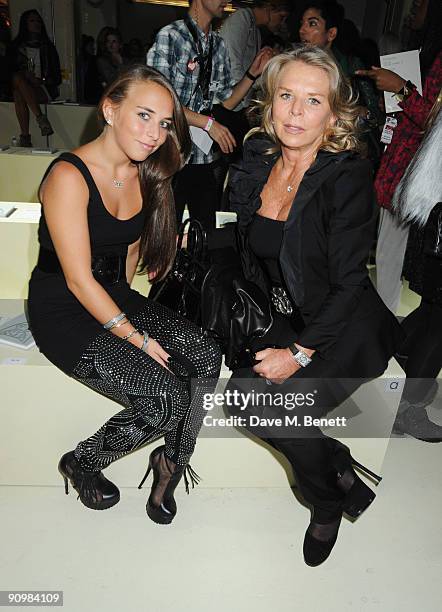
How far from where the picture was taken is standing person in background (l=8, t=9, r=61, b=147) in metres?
5.72

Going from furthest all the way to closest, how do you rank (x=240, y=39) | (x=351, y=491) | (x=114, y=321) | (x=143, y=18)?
(x=143, y=18)
(x=240, y=39)
(x=351, y=491)
(x=114, y=321)

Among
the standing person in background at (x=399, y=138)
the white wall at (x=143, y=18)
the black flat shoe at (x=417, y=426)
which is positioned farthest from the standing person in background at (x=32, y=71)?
the black flat shoe at (x=417, y=426)

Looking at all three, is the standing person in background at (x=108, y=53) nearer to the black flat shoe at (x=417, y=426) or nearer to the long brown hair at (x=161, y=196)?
the long brown hair at (x=161, y=196)

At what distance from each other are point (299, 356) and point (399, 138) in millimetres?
1255

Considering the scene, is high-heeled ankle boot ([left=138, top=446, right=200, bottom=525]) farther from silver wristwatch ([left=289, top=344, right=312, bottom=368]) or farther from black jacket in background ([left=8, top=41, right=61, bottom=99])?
black jacket in background ([left=8, top=41, right=61, bottom=99])

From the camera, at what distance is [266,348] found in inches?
67.3

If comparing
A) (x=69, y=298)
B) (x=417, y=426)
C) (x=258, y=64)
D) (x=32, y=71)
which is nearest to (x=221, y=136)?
(x=258, y=64)

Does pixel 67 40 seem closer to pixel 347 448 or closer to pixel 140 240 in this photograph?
pixel 140 240

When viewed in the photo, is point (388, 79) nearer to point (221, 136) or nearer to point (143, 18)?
point (221, 136)

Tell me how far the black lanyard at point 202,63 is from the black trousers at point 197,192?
0.31 metres

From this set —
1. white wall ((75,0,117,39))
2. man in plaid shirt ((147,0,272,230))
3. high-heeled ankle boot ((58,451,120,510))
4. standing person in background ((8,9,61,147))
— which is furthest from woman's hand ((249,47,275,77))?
white wall ((75,0,117,39))

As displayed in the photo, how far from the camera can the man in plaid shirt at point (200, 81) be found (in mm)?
2422

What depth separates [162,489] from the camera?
6.12ft

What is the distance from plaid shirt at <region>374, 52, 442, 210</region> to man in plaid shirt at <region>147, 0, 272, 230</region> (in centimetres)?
71
